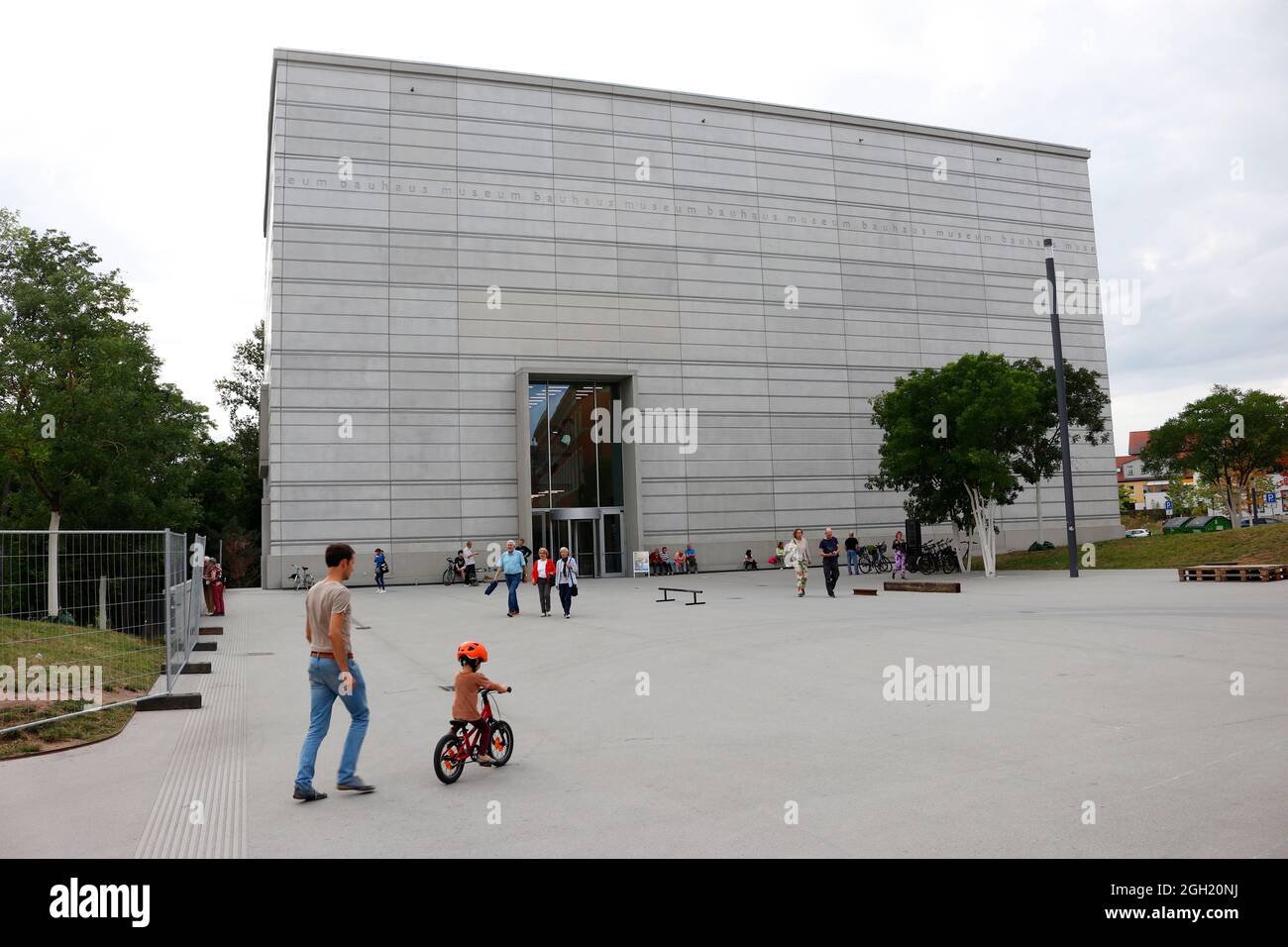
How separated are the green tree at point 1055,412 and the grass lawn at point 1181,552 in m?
3.34

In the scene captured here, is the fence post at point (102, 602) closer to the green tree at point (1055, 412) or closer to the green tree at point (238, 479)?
the green tree at point (1055, 412)

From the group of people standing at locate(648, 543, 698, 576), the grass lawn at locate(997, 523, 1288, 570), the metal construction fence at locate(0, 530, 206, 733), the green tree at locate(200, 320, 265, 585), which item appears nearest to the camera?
the metal construction fence at locate(0, 530, 206, 733)

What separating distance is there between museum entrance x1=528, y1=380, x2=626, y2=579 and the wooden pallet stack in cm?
2251

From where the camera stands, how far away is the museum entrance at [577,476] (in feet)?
127

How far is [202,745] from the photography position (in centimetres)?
787

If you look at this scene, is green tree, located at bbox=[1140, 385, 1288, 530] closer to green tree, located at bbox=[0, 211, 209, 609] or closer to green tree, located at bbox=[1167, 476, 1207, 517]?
green tree, located at bbox=[1167, 476, 1207, 517]

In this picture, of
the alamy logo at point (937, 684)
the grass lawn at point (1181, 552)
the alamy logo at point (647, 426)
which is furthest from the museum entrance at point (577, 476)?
the alamy logo at point (937, 684)

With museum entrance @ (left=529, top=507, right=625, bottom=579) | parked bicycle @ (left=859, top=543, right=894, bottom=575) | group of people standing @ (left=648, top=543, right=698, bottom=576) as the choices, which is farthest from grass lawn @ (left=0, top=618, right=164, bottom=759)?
parked bicycle @ (left=859, top=543, right=894, bottom=575)

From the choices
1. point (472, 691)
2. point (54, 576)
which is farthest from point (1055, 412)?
point (54, 576)

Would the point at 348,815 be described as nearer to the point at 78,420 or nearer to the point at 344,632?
the point at 344,632

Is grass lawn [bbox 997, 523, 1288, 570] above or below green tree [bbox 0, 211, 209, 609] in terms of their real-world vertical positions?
below
